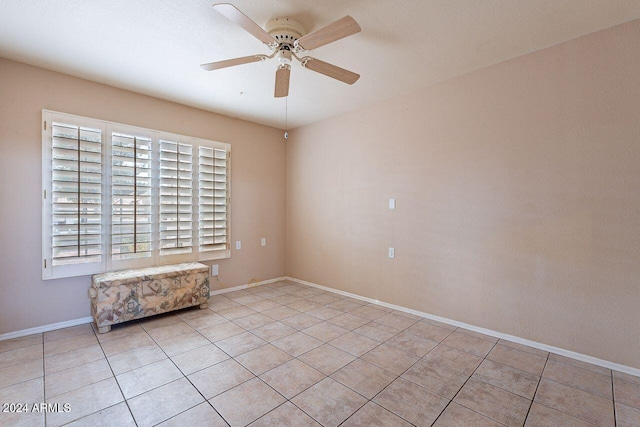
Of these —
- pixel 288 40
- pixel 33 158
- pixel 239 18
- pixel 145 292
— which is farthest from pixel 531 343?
pixel 33 158

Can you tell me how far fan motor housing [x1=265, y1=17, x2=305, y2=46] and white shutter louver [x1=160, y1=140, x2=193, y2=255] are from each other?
2252mm

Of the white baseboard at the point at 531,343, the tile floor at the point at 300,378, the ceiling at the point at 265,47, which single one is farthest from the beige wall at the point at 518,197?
the tile floor at the point at 300,378

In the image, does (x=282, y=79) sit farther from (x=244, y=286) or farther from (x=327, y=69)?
(x=244, y=286)

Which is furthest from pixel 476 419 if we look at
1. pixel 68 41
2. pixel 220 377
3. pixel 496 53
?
pixel 68 41

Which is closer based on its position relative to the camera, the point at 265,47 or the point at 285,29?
the point at 285,29

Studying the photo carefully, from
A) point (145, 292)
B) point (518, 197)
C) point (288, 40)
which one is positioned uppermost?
point (288, 40)

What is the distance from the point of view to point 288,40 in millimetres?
2303

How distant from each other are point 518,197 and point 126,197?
4257 millimetres

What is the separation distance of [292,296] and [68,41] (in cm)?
368

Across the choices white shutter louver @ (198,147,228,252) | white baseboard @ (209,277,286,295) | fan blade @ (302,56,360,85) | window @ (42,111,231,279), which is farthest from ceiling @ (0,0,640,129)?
white baseboard @ (209,277,286,295)

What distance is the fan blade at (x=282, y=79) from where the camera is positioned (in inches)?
94.0

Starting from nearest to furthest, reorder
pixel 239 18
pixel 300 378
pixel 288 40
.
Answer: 1. pixel 239 18
2. pixel 300 378
3. pixel 288 40

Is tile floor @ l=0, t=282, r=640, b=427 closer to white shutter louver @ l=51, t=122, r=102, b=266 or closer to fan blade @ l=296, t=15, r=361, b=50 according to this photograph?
white shutter louver @ l=51, t=122, r=102, b=266

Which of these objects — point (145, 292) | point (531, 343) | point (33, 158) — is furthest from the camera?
point (145, 292)
